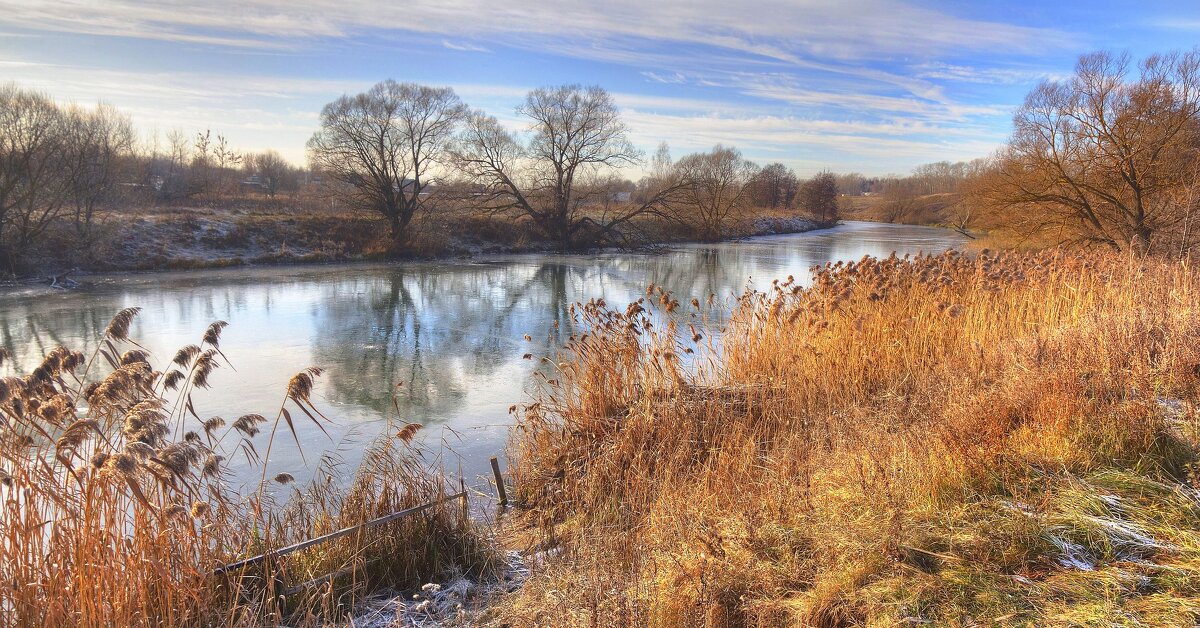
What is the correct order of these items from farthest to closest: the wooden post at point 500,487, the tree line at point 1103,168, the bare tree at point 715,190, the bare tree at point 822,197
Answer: the bare tree at point 822,197 < the bare tree at point 715,190 < the tree line at point 1103,168 < the wooden post at point 500,487

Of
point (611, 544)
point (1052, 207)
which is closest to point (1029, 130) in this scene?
point (1052, 207)

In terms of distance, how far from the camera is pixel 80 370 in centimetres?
807

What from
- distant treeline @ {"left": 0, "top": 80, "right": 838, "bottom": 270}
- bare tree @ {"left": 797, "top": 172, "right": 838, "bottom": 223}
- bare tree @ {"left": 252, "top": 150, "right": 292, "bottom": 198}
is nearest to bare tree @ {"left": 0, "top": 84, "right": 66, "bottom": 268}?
distant treeline @ {"left": 0, "top": 80, "right": 838, "bottom": 270}

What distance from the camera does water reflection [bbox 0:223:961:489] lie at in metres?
6.90

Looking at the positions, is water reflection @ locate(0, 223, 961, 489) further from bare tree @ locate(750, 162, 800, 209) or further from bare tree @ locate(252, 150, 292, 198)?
bare tree @ locate(750, 162, 800, 209)

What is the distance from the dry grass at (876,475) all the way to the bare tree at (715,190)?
23707mm

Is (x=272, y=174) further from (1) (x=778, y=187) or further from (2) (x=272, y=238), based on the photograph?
(1) (x=778, y=187)

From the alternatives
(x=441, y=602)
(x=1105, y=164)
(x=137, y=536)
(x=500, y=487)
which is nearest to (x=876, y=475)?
(x=441, y=602)

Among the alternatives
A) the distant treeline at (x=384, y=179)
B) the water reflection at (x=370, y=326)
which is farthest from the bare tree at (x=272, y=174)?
the water reflection at (x=370, y=326)

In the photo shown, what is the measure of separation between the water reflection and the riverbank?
68.0 inches

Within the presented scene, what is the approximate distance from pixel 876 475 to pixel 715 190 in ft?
107

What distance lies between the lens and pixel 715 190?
115ft

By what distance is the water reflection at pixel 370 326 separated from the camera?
272 inches

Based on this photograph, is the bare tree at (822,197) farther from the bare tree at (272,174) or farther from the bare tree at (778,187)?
the bare tree at (272,174)
